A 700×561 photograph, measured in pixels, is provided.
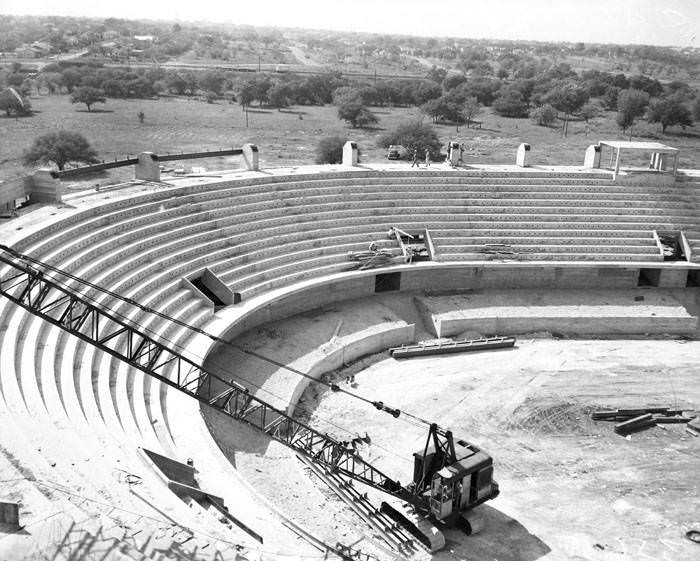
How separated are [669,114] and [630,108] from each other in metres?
4.02

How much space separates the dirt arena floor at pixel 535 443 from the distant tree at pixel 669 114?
174ft

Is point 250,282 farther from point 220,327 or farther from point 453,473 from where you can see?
point 453,473

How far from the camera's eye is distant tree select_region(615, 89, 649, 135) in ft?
261

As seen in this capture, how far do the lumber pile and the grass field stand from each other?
3140cm

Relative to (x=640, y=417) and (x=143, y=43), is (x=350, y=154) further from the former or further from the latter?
(x=143, y=43)

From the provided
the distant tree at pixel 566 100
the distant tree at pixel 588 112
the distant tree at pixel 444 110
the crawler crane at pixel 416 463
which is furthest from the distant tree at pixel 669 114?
the crawler crane at pixel 416 463

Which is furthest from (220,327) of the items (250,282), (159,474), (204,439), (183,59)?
(183,59)

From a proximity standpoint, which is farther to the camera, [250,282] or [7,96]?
[7,96]

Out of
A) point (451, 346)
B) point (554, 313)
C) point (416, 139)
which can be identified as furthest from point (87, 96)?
point (451, 346)

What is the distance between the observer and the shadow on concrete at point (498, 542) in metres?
18.2

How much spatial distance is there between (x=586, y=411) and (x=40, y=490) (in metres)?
17.3

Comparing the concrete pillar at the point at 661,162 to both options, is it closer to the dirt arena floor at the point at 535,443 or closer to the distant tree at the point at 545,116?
the dirt arena floor at the point at 535,443

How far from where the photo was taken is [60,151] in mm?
49844

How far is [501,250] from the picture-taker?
3403 cm
